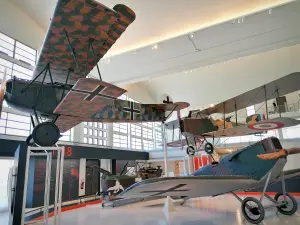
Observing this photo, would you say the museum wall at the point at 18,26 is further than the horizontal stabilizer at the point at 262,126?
Yes

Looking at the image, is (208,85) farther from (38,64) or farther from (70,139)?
(38,64)

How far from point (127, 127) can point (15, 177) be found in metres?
11.8

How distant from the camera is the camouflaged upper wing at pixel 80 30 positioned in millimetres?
2910

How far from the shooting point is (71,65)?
13.6ft

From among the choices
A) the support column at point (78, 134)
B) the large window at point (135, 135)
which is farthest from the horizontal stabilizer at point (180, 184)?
the large window at point (135, 135)

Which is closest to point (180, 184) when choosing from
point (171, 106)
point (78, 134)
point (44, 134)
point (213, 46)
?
point (44, 134)

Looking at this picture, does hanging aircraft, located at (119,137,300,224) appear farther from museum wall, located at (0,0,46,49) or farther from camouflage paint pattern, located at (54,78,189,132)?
museum wall, located at (0,0,46,49)

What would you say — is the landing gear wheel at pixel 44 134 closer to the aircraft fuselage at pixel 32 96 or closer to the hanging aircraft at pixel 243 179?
the aircraft fuselage at pixel 32 96

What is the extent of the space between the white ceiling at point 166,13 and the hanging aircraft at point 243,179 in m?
5.27

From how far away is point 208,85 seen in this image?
16156 mm

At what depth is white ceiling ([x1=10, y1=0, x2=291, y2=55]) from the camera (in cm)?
748

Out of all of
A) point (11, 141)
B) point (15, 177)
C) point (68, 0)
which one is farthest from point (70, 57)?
point (11, 141)

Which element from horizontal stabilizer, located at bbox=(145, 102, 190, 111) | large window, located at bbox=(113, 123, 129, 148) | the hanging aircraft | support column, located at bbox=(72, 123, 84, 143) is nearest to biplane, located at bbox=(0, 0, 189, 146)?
the hanging aircraft

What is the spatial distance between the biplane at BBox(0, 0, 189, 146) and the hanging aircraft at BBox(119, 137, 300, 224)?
1.63 meters
